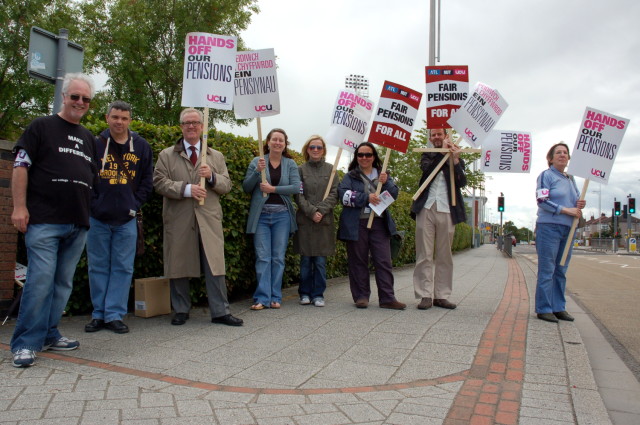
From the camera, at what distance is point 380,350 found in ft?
13.9

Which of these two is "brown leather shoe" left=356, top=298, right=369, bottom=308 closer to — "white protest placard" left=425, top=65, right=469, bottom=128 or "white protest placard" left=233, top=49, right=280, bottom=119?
"white protest placard" left=425, top=65, right=469, bottom=128

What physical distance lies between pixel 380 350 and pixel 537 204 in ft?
9.04

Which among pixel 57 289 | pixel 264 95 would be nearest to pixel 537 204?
pixel 264 95

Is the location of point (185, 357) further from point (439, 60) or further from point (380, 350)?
point (439, 60)

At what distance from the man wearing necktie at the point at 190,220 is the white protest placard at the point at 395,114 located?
7.19 ft

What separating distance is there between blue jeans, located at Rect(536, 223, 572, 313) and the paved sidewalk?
39 centimetres

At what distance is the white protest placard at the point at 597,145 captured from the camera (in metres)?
5.77

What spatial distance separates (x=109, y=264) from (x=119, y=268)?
130 millimetres

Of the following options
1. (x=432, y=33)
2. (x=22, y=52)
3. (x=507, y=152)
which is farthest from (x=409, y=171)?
(x=507, y=152)

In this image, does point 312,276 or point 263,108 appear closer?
point 263,108

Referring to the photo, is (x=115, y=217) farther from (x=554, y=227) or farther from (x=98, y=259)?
(x=554, y=227)

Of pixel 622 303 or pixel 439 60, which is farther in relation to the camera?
pixel 439 60

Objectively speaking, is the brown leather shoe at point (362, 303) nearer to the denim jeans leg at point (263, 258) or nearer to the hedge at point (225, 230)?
the denim jeans leg at point (263, 258)

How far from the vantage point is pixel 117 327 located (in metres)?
4.68
